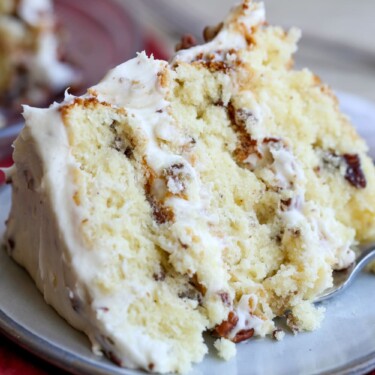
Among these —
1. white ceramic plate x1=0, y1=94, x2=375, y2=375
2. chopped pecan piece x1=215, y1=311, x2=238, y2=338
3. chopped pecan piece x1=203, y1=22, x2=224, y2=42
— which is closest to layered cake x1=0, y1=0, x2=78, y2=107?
chopped pecan piece x1=203, y1=22, x2=224, y2=42

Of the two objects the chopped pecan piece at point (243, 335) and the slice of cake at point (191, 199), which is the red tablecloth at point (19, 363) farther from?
the chopped pecan piece at point (243, 335)

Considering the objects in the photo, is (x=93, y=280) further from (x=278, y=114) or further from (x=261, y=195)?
(x=278, y=114)

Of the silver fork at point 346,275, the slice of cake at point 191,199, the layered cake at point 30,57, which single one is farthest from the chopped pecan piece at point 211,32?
the layered cake at point 30,57

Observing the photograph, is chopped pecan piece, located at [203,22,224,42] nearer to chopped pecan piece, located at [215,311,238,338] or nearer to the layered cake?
chopped pecan piece, located at [215,311,238,338]

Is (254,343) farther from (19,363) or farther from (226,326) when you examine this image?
(19,363)

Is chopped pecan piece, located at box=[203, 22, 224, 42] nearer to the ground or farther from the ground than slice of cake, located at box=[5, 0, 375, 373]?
farther from the ground

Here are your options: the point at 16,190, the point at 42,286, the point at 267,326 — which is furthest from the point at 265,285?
the point at 16,190
